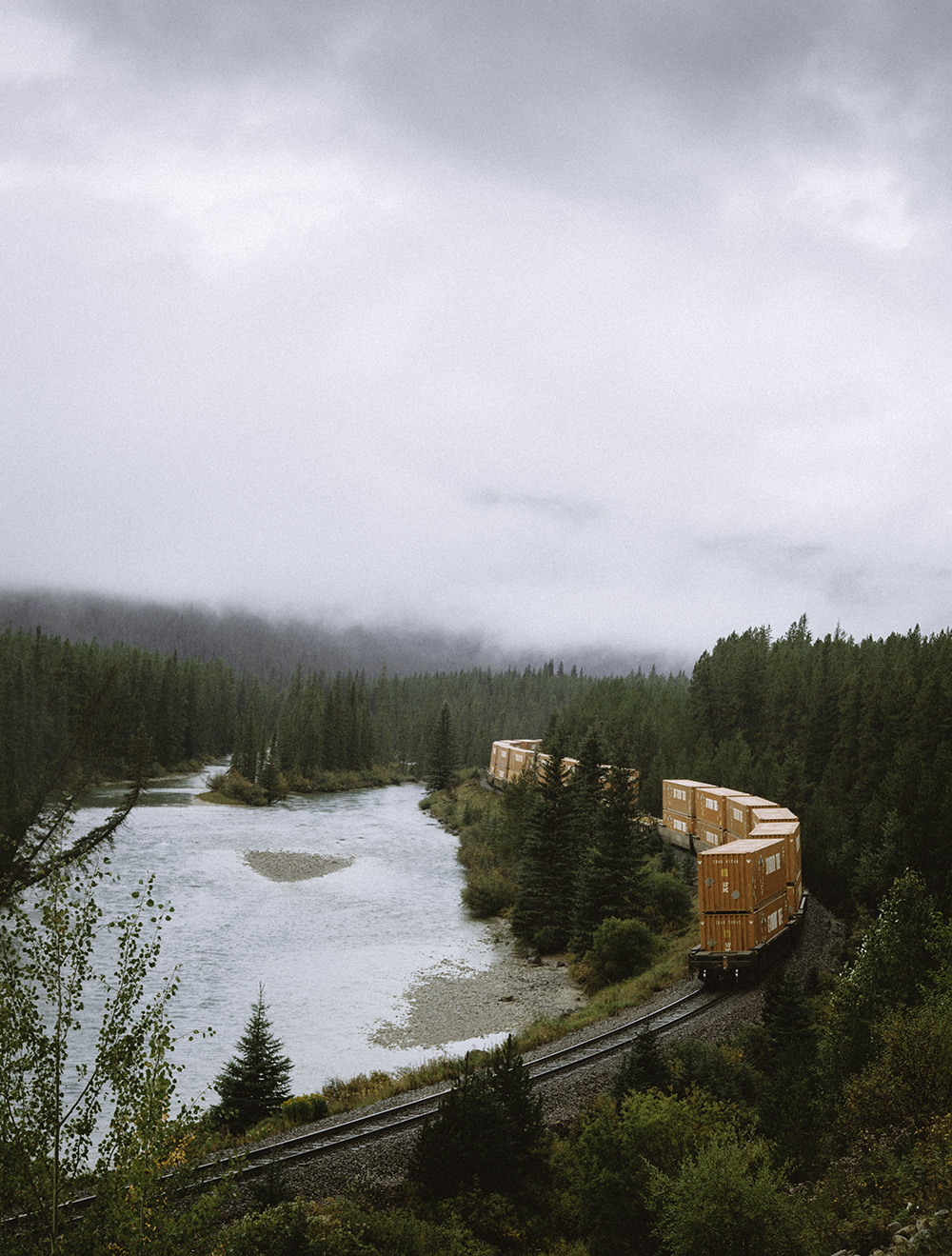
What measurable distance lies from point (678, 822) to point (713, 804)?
7490 mm

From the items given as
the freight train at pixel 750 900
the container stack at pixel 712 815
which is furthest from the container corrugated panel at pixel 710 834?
the freight train at pixel 750 900

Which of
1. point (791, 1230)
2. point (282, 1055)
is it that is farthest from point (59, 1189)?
point (282, 1055)

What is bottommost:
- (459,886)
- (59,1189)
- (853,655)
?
(459,886)

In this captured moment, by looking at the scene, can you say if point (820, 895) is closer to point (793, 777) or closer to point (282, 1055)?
point (793, 777)

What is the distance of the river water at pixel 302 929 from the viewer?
89.8ft

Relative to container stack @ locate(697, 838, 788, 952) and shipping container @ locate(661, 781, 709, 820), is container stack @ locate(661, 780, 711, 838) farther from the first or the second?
container stack @ locate(697, 838, 788, 952)

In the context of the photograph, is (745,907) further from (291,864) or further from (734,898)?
(291,864)

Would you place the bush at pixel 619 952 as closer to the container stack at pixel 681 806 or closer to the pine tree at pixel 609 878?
the pine tree at pixel 609 878

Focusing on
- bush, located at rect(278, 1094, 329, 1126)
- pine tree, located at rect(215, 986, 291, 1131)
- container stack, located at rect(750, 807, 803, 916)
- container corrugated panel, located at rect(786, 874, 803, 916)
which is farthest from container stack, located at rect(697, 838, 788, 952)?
pine tree, located at rect(215, 986, 291, 1131)

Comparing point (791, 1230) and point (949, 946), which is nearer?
point (791, 1230)

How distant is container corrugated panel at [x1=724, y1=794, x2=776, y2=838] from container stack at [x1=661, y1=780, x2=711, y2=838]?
21.8 ft

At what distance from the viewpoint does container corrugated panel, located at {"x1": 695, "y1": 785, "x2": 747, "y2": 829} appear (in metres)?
48.1

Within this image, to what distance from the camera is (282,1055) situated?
26.1m

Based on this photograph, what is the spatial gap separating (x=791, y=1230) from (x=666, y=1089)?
656 cm
